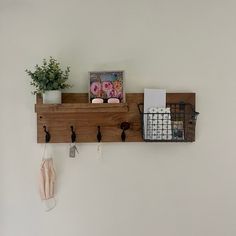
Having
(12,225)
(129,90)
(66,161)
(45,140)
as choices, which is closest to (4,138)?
(45,140)

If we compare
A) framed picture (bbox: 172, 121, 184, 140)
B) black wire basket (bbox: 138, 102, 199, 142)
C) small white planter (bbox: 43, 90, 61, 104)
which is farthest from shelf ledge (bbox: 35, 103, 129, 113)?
framed picture (bbox: 172, 121, 184, 140)

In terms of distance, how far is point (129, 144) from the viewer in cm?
167

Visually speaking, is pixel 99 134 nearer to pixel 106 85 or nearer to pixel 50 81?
pixel 106 85

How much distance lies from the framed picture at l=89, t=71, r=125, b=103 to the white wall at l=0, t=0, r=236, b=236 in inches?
2.5

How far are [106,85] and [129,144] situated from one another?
330mm

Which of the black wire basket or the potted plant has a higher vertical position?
the potted plant

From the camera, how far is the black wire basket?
61.2 inches

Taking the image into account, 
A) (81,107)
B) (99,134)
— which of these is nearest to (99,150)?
(99,134)

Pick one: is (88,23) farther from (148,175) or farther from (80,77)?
(148,175)

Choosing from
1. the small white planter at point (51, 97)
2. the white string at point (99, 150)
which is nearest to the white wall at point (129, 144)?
the white string at point (99, 150)

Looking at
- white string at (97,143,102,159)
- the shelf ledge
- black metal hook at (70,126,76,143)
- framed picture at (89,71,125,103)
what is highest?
framed picture at (89,71,125,103)

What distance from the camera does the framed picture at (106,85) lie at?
160 centimetres

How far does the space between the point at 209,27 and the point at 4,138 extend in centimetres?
122

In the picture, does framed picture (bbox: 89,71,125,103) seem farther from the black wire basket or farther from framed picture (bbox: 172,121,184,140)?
framed picture (bbox: 172,121,184,140)
